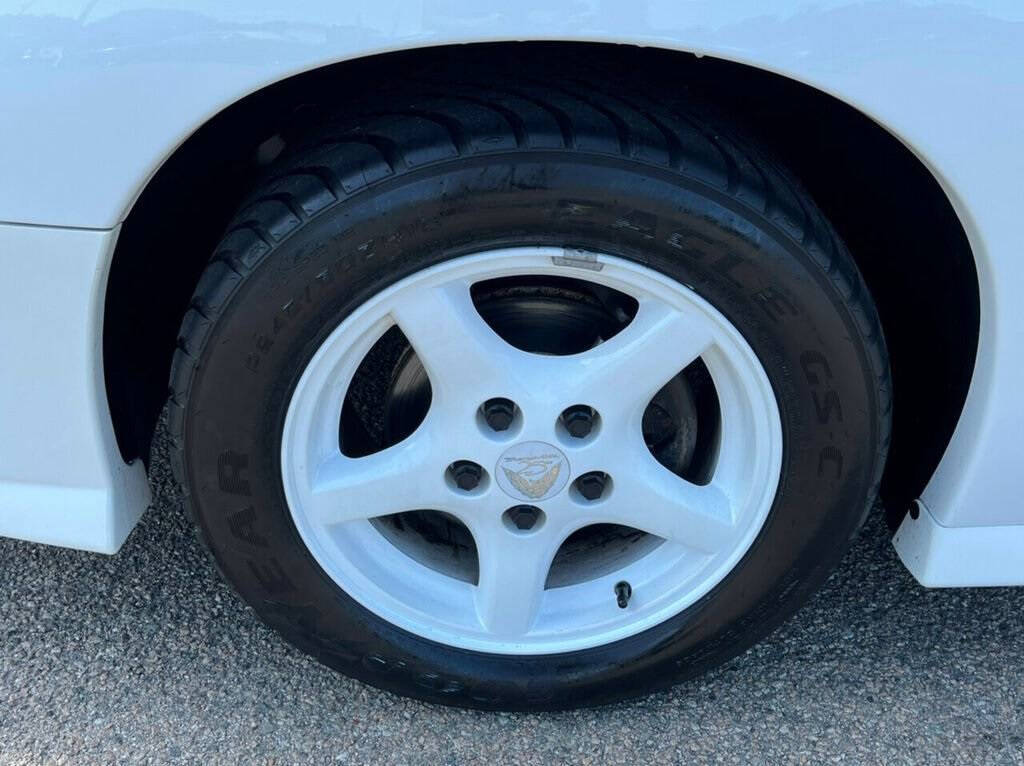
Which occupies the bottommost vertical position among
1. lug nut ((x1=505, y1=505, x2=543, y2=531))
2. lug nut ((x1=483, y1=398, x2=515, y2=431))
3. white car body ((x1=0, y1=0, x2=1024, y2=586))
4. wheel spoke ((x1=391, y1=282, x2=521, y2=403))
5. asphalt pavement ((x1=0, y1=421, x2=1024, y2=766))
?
asphalt pavement ((x1=0, y1=421, x2=1024, y2=766))

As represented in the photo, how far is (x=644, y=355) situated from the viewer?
154cm

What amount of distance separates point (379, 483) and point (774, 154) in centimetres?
78

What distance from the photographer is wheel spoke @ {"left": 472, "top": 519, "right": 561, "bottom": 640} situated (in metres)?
1.70

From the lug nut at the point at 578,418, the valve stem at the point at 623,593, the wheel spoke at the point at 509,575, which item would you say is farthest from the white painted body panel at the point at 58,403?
the valve stem at the point at 623,593

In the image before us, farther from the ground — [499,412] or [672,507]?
[499,412]

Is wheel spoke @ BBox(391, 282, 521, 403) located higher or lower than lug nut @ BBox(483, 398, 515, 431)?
higher

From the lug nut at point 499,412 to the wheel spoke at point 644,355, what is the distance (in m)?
0.10

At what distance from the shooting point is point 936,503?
1681 mm

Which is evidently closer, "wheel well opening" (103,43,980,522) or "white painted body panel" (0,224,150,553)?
"white painted body panel" (0,224,150,553)

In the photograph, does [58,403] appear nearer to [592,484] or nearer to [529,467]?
[529,467]

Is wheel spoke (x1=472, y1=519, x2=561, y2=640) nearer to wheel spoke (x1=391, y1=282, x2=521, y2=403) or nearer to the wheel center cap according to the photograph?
the wheel center cap

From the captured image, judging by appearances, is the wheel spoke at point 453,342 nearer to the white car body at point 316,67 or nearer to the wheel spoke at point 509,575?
the wheel spoke at point 509,575

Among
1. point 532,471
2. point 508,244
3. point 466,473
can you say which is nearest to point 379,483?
point 466,473

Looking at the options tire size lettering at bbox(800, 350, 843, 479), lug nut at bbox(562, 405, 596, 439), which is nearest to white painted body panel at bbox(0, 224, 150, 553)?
lug nut at bbox(562, 405, 596, 439)
